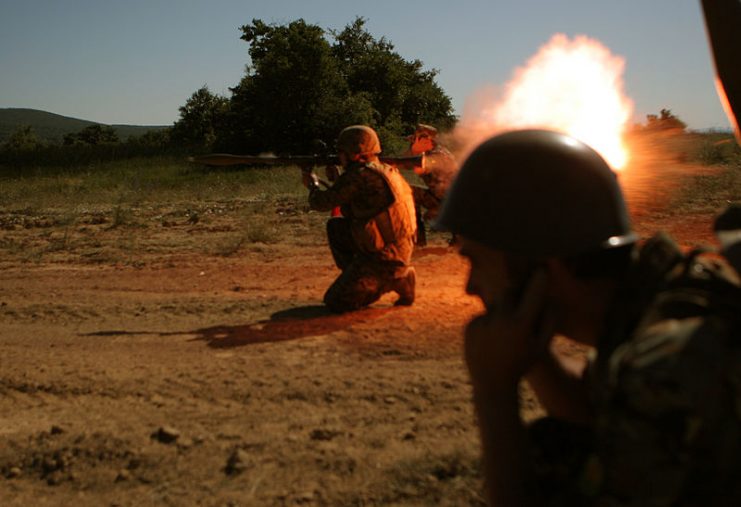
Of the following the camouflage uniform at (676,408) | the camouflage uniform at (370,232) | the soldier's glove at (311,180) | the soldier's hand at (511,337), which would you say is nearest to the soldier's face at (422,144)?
the soldier's glove at (311,180)

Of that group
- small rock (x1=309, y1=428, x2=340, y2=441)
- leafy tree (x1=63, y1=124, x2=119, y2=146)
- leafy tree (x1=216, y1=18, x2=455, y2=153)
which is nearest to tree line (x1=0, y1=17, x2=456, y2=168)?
leafy tree (x1=216, y1=18, x2=455, y2=153)

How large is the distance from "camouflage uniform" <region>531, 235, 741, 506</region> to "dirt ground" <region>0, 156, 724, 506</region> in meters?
2.00

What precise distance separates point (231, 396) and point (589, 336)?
3.35 metres

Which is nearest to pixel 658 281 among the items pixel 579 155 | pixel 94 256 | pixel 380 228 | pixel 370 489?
pixel 579 155

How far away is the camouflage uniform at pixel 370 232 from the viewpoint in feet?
23.1

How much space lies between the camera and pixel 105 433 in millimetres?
4207

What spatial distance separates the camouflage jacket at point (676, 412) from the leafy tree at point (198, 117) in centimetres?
4261

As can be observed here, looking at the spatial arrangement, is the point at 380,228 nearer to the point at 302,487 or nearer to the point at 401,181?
the point at 401,181

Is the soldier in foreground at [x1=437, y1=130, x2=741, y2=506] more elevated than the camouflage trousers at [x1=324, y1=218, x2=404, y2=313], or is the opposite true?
the soldier in foreground at [x1=437, y1=130, x2=741, y2=506]

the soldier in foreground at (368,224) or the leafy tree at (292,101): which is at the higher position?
the leafy tree at (292,101)

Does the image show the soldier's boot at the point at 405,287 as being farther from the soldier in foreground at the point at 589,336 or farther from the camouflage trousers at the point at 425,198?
the soldier in foreground at the point at 589,336

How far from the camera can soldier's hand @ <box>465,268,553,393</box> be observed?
1725 mm

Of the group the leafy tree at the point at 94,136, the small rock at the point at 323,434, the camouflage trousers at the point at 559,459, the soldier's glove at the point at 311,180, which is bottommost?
the small rock at the point at 323,434

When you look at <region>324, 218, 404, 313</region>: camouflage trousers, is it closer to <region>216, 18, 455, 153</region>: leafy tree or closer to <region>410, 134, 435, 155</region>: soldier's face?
<region>410, 134, 435, 155</region>: soldier's face
